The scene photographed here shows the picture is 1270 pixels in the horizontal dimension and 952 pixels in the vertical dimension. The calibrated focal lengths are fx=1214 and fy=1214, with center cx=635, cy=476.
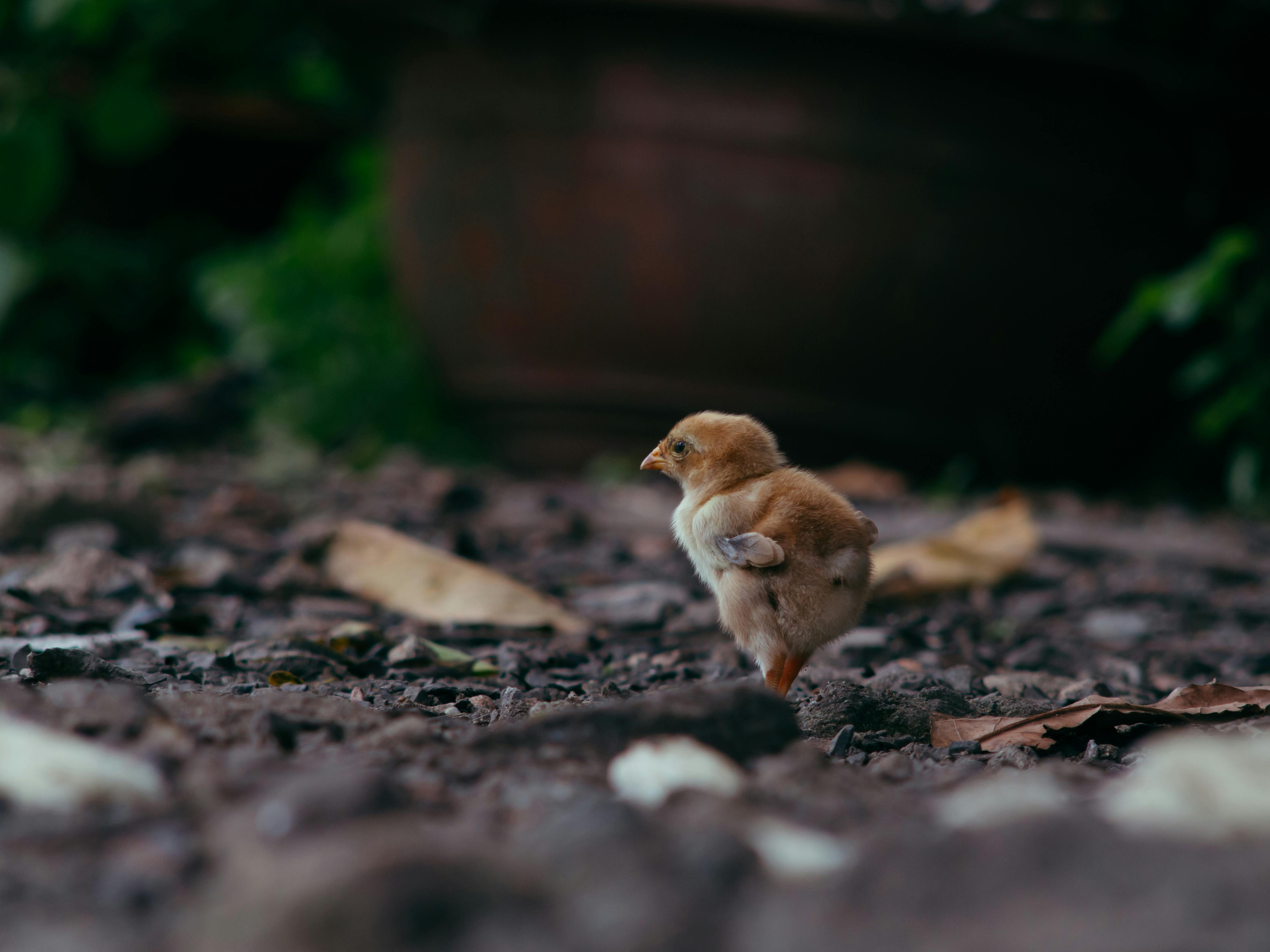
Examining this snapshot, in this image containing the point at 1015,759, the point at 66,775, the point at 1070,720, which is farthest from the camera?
the point at 1070,720

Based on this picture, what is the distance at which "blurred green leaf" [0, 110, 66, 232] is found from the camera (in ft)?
21.8

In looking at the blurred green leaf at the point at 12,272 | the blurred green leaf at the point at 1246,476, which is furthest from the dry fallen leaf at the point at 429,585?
the blurred green leaf at the point at 12,272

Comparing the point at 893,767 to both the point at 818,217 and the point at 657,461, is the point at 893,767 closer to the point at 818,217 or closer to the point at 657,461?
the point at 657,461

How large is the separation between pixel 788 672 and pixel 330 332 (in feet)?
16.9

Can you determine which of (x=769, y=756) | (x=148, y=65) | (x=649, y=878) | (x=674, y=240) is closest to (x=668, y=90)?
(x=674, y=240)

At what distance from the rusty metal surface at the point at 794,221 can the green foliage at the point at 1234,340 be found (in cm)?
46

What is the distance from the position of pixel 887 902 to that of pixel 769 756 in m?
0.58

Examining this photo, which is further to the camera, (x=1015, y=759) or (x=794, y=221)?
(x=794, y=221)

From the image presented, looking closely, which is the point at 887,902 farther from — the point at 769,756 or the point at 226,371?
the point at 226,371

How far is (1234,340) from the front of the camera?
4.96 meters

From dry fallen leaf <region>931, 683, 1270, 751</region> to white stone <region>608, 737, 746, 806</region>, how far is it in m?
0.66

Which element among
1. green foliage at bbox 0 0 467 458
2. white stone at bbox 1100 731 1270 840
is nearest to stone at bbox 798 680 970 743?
white stone at bbox 1100 731 1270 840

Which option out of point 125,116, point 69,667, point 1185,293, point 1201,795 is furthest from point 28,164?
point 1201,795

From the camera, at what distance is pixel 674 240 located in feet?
17.5
